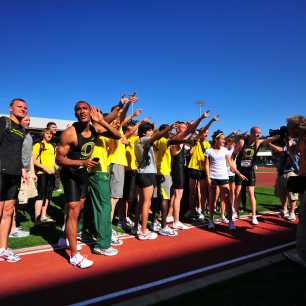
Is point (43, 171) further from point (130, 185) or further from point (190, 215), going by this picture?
point (190, 215)

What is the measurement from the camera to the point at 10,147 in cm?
487

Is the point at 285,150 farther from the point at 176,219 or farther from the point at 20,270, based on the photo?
the point at 20,270

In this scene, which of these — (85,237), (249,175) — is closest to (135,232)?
(85,237)

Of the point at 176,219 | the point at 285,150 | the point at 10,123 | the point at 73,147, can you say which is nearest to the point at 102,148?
the point at 73,147

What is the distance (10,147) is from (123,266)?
245cm

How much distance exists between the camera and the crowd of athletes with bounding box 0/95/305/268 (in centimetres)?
468

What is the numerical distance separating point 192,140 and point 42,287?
500 cm

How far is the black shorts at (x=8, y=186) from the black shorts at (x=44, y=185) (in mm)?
2279

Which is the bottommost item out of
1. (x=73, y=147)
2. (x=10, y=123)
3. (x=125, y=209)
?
(x=125, y=209)

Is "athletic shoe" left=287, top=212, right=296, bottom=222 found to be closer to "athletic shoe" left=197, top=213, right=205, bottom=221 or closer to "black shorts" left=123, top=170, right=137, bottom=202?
"athletic shoe" left=197, top=213, right=205, bottom=221

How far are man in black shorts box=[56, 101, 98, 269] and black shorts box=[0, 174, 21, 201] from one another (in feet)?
2.93

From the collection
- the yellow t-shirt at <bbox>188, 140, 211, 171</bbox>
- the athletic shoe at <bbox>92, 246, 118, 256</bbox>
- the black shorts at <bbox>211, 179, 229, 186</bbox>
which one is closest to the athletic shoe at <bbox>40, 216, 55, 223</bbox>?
the athletic shoe at <bbox>92, 246, 118, 256</bbox>

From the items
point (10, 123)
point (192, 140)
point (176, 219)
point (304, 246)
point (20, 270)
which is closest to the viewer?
point (304, 246)

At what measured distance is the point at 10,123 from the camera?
15.9ft
